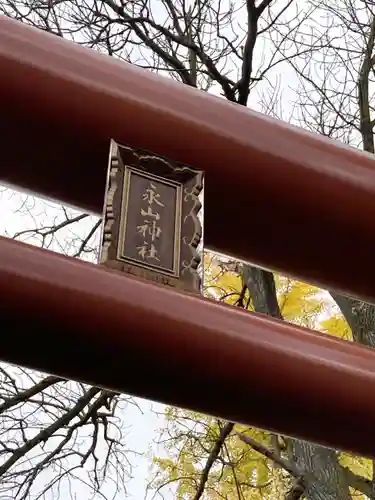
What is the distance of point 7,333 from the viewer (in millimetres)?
1151

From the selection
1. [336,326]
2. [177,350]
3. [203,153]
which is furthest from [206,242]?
[336,326]

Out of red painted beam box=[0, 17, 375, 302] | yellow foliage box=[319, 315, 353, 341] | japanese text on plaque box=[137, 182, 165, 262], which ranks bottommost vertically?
japanese text on plaque box=[137, 182, 165, 262]

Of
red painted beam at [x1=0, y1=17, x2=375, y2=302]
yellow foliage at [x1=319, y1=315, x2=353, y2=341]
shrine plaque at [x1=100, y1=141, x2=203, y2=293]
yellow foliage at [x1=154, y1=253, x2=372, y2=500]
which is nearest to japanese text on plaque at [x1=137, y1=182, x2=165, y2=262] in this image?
shrine plaque at [x1=100, y1=141, x2=203, y2=293]

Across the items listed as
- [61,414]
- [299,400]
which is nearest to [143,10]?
[61,414]

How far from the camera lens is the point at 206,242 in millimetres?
1565

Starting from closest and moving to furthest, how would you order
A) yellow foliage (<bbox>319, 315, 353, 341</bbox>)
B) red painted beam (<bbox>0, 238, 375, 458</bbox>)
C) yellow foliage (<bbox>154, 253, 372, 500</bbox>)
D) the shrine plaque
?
red painted beam (<bbox>0, 238, 375, 458</bbox>) < the shrine plaque < yellow foliage (<bbox>154, 253, 372, 500</bbox>) < yellow foliage (<bbox>319, 315, 353, 341</bbox>)

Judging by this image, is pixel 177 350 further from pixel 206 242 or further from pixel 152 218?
pixel 206 242

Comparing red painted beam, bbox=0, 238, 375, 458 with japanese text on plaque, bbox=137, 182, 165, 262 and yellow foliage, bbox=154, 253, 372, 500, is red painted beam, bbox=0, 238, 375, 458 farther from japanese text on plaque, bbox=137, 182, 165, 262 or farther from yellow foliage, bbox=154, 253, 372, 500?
yellow foliage, bbox=154, 253, 372, 500

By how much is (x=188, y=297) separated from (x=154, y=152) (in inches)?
12.2

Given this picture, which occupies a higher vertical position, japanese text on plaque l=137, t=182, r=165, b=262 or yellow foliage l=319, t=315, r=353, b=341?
yellow foliage l=319, t=315, r=353, b=341

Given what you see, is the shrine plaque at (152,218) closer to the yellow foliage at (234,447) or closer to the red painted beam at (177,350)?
the red painted beam at (177,350)

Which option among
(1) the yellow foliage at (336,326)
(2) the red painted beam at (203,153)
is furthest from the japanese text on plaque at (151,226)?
(1) the yellow foliage at (336,326)

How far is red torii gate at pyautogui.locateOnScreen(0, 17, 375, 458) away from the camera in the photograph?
3.94ft

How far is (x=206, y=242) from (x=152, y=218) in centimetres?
24
